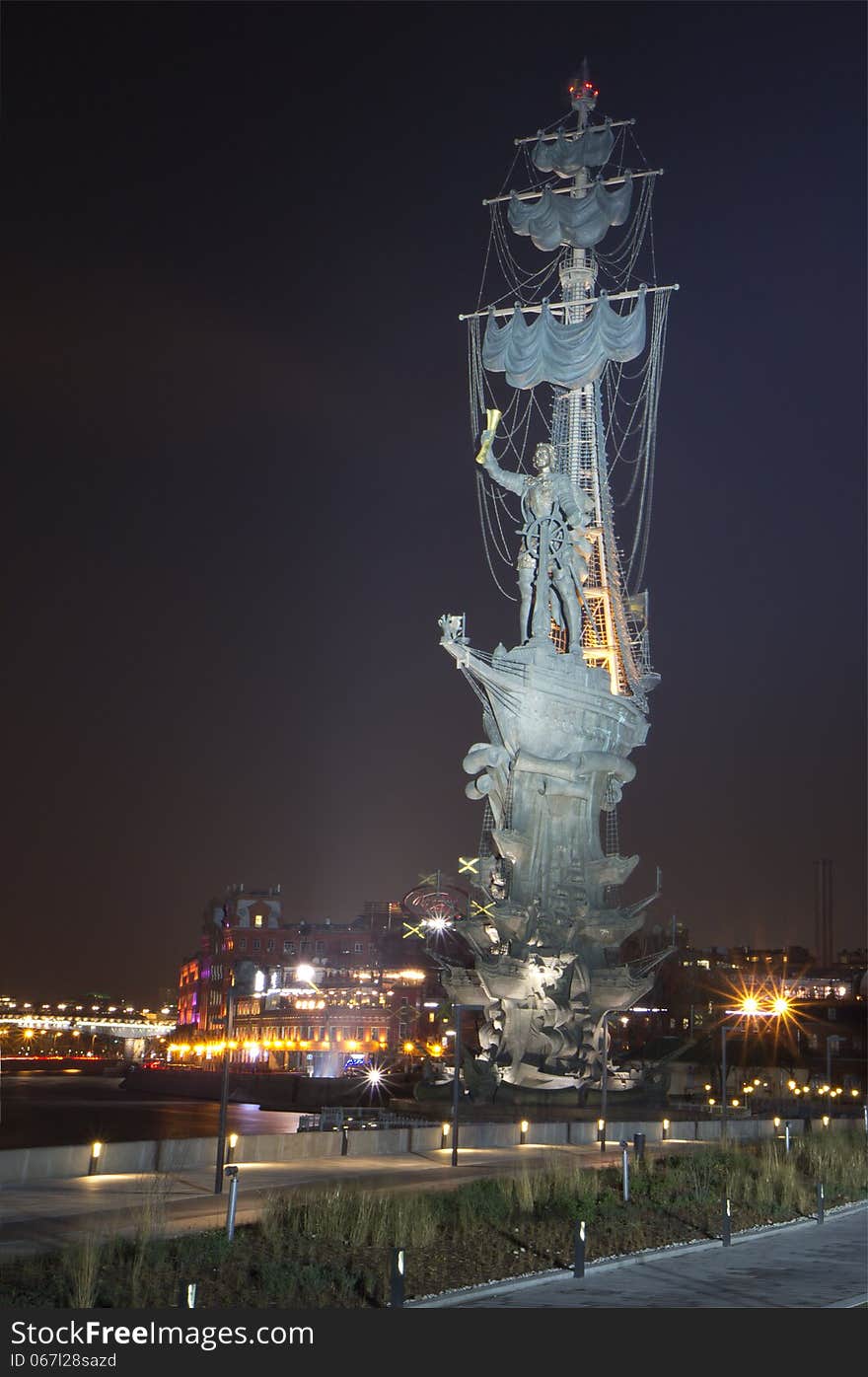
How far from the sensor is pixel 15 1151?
77.0 feet

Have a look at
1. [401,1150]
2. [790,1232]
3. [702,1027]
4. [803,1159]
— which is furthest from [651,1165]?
[702,1027]

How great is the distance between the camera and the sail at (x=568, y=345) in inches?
2675

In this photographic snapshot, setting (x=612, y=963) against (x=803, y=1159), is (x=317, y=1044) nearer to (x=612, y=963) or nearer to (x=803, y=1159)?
(x=612, y=963)

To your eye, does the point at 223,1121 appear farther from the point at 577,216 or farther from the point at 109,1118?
the point at 577,216

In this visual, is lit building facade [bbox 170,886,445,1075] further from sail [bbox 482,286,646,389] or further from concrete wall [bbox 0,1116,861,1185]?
concrete wall [bbox 0,1116,861,1185]

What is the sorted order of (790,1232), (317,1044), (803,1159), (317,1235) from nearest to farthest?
(317,1235) → (790,1232) → (803,1159) → (317,1044)

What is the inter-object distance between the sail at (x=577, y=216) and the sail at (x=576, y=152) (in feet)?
5.68

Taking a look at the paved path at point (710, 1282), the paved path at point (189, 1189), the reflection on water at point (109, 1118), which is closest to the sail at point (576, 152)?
the reflection on water at point (109, 1118)

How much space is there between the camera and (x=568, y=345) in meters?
68.4

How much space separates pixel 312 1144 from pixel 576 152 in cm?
6047

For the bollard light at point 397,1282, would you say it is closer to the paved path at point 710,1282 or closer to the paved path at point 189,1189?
the paved path at point 710,1282

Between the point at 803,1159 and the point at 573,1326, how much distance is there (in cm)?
1852

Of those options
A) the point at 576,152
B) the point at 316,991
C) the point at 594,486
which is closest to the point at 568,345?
the point at 594,486

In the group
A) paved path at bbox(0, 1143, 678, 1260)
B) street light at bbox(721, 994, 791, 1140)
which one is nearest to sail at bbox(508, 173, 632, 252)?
street light at bbox(721, 994, 791, 1140)
